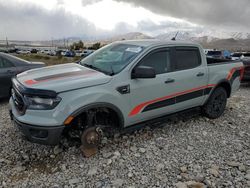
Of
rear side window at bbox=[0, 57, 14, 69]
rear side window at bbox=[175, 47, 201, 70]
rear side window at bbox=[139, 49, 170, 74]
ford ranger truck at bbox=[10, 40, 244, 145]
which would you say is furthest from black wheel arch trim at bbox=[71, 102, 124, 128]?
rear side window at bbox=[0, 57, 14, 69]

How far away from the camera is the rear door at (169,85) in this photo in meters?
3.25

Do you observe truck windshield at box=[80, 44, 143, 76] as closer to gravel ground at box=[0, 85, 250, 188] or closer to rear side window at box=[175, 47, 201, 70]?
rear side window at box=[175, 47, 201, 70]

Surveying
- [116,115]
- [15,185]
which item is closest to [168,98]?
[116,115]

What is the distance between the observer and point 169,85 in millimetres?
3525

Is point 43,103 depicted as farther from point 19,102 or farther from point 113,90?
point 113,90

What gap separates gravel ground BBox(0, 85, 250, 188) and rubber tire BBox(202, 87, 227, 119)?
1.70ft

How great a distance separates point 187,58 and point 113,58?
147cm

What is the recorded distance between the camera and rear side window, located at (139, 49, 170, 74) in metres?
3.35

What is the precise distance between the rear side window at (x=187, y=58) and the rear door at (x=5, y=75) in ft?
13.6

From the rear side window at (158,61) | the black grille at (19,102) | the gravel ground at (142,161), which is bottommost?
the gravel ground at (142,161)

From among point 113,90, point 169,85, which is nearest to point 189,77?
point 169,85

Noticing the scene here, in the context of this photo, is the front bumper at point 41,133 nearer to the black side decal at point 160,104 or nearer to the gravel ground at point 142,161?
the gravel ground at point 142,161

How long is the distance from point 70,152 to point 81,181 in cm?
67

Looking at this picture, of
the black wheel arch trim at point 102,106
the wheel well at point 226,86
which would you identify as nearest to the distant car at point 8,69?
the black wheel arch trim at point 102,106
